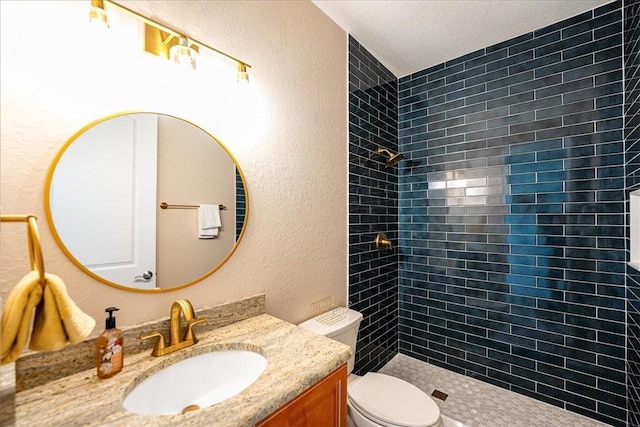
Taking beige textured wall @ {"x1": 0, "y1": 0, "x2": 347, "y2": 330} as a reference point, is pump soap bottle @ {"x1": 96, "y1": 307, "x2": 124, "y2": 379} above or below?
below

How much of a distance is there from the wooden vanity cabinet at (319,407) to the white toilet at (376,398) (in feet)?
1.38

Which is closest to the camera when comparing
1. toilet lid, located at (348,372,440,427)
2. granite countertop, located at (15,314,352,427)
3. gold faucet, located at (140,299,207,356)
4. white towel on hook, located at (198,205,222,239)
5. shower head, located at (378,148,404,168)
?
granite countertop, located at (15,314,352,427)

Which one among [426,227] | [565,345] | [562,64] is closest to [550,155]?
[562,64]

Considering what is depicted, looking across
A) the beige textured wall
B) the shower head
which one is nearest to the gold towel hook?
the beige textured wall

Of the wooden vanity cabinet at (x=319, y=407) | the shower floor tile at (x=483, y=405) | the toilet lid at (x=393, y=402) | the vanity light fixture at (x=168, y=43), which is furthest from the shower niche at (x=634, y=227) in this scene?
the vanity light fixture at (x=168, y=43)

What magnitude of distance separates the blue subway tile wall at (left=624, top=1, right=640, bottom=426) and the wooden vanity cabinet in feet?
5.17

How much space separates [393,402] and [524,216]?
1.50m

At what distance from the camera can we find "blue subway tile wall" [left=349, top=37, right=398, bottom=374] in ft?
6.46

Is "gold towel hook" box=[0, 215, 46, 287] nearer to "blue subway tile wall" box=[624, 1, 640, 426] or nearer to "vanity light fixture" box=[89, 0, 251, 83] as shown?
"vanity light fixture" box=[89, 0, 251, 83]

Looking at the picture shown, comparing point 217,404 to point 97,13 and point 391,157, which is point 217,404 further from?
point 391,157

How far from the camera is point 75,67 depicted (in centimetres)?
87

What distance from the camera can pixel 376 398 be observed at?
56.8 inches

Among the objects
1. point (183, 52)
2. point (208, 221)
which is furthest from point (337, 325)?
point (183, 52)

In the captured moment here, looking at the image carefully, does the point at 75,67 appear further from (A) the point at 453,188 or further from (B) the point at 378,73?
(A) the point at 453,188
